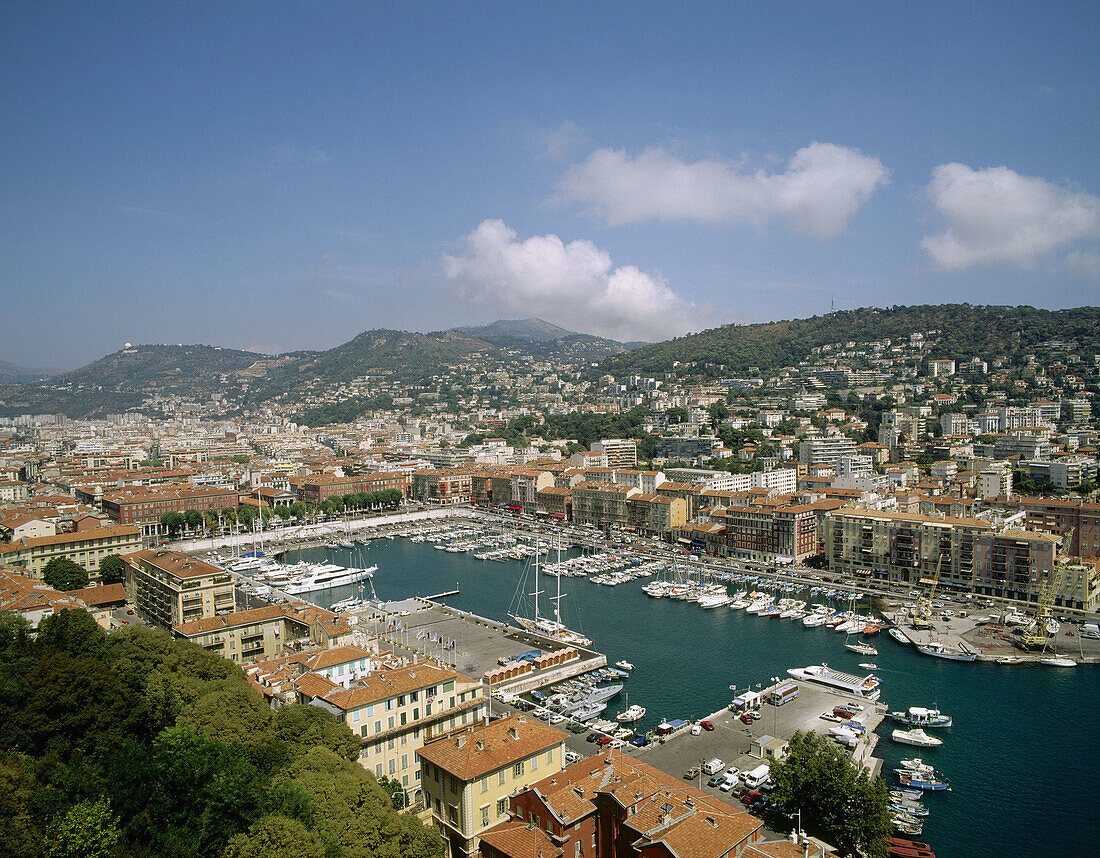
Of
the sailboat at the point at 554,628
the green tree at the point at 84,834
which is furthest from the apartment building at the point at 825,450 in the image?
the green tree at the point at 84,834

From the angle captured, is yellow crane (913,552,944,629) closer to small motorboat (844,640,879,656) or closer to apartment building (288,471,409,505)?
small motorboat (844,640,879,656)

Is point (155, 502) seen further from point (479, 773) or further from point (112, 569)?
point (479, 773)

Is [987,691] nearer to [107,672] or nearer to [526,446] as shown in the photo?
[107,672]

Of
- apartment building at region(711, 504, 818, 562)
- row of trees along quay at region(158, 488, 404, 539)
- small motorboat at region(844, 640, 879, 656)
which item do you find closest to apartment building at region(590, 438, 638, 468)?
row of trees along quay at region(158, 488, 404, 539)

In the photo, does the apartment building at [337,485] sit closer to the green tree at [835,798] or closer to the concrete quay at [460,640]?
the concrete quay at [460,640]

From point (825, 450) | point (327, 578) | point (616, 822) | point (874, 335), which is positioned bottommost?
point (327, 578)

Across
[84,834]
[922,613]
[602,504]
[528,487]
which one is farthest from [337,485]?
[84,834]

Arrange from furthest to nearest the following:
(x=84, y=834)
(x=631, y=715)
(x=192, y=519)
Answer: (x=192, y=519), (x=631, y=715), (x=84, y=834)
